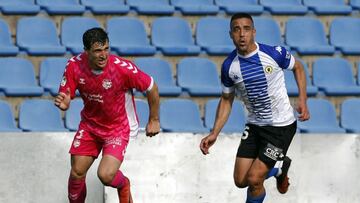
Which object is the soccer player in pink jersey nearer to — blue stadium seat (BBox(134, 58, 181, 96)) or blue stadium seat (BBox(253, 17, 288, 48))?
blue stadium seat (BBox(134, 58, 181, 96))

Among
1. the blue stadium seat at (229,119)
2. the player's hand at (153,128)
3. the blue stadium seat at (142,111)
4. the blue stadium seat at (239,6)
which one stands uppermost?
the player's hand at (153,128)

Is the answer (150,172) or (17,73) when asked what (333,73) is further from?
(17,73)

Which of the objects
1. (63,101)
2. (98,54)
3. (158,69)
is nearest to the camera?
(63,101)

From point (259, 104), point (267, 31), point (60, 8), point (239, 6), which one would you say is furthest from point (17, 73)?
point (259, 104)

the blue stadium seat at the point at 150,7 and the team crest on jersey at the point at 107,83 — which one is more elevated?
the team crest on jersey at the point at 107,83

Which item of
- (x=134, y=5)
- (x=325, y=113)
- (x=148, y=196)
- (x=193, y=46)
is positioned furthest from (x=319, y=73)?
(x=148, y=196)

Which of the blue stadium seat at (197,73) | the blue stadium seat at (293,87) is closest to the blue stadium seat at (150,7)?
the blue stadium seat at (197,73)

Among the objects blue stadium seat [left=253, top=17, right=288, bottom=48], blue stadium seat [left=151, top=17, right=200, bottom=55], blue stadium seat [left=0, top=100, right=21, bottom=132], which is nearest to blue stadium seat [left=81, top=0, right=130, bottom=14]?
blue stadium seat [left=151, top=17, right=200, bottom=55]

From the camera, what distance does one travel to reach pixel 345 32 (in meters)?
11.6

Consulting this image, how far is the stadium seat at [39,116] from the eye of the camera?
387 inches

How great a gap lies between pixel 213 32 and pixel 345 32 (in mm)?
1865

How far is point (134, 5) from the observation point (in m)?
11.1

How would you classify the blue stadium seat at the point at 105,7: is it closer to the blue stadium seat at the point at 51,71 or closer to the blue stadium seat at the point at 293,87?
the blue stadium seat at the point at 51,71

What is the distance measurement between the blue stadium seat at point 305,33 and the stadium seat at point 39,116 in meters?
3.31
